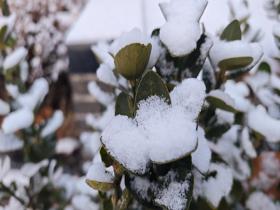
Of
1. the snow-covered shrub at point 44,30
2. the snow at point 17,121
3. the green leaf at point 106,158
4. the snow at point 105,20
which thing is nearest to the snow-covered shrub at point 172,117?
the green leaf at point 106,158

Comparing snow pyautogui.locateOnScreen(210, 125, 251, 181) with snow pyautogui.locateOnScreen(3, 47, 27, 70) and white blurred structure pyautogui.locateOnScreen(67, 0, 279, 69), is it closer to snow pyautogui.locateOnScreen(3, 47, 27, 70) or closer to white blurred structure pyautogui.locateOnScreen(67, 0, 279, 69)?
snow pyautogui.locateOnScreen(3, 47, 27, 70)

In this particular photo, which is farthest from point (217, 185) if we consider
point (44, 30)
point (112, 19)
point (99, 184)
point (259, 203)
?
point (44, 30)

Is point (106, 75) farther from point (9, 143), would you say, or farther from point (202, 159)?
point (9, 143)

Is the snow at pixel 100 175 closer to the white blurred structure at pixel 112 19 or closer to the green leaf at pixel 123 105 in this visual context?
the green leaf at pixel 123 105

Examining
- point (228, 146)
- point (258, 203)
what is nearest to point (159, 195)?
point (228, 146)

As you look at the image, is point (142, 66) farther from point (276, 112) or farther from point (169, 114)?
point (276, 112)

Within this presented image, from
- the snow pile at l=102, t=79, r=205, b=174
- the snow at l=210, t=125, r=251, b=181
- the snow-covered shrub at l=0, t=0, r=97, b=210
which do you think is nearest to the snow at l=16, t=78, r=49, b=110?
the snow-covered shrub at l=0, t=0, r=97, b=210
